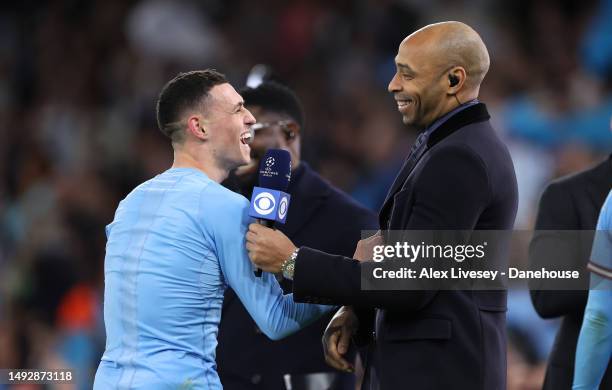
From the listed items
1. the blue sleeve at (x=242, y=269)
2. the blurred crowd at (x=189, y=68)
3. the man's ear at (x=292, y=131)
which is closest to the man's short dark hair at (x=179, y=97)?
the blue sleeve at (x=242, y=269)

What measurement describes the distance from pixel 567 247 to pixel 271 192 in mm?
1342

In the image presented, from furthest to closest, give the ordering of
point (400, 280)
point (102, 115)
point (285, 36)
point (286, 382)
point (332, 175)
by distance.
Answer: point (102, 115) → point (285, 36) → point (332, 175) → point (286, 382) → point (400, 280)

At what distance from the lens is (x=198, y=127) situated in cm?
345

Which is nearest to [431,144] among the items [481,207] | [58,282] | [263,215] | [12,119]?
[481,207]

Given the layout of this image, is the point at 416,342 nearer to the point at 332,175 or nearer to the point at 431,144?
the point at 431,144

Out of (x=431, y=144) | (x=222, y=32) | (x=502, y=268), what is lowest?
(x=502, y=268)

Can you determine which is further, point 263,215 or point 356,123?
point 356,123

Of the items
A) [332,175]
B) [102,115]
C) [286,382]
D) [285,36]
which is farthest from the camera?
[102,115]

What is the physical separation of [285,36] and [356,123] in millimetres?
1382

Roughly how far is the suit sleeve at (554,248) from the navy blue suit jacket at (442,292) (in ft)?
2.57

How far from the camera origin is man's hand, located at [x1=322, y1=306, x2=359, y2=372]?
3471mm

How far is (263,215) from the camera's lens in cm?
318

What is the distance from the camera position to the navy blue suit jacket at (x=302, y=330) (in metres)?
4.24

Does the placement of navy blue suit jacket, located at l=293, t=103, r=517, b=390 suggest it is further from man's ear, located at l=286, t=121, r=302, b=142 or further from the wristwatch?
man's ear, located at l=286, t=121, r=302, b=142
